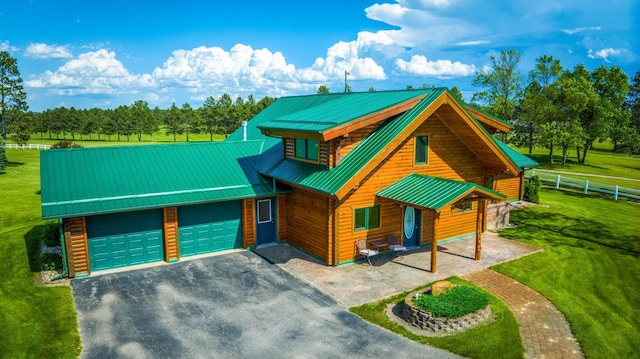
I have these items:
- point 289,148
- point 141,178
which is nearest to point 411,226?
point 289,148

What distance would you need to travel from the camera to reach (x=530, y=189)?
1142 inches

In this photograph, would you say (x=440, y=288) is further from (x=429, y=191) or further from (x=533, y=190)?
(x=533, y=190)

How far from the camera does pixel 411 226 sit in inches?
758

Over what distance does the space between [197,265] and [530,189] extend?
72.8ft

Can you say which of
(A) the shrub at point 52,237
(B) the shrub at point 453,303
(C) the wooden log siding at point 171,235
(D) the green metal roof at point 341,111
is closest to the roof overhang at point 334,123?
(D) the green metal roof at point 341,111

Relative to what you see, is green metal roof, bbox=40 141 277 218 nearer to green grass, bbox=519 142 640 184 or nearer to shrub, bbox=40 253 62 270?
shrub, bbox=40 253 62 270

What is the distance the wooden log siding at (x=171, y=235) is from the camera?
17469 mm

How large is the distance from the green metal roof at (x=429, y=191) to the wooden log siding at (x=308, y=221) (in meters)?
2.41

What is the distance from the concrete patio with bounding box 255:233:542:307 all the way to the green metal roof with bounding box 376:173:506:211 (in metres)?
2.71

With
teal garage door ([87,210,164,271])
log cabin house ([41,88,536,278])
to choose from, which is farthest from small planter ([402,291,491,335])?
teal garage door ([87,210,164,271])

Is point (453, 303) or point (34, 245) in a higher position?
point (453, 303)

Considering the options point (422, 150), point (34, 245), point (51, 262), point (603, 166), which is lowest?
point (34, 245)

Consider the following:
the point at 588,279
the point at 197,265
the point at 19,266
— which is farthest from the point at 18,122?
the point at 588,279

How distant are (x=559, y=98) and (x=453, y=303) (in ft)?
128
